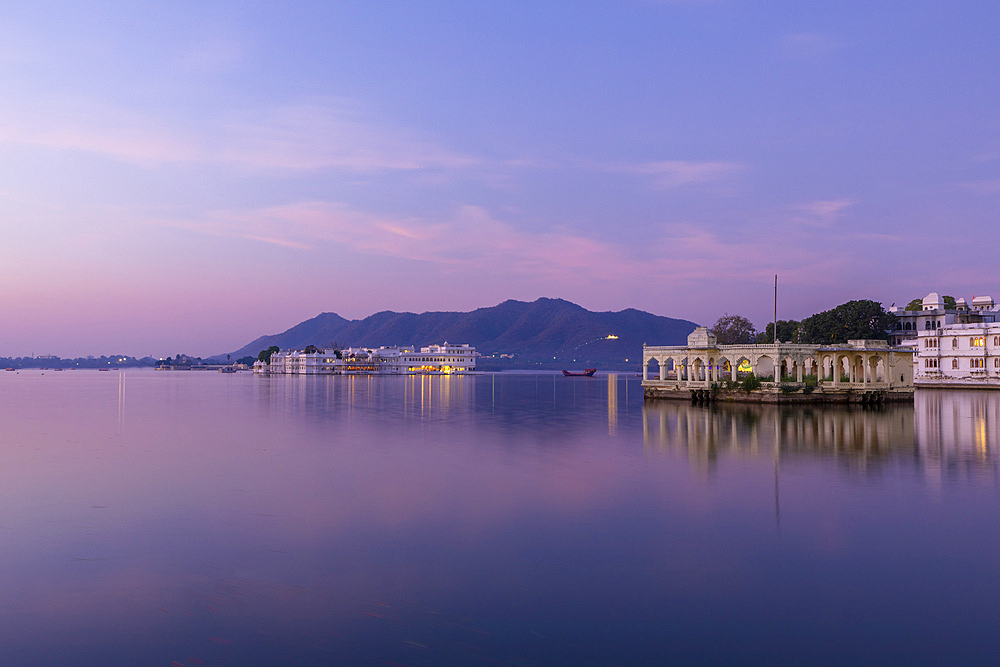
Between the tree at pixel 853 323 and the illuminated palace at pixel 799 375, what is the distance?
34197 mm

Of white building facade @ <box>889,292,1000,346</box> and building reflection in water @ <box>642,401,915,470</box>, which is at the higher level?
white building facade @ <box>889,292,1000,346</box>

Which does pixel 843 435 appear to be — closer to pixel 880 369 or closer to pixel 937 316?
pixel 880 369

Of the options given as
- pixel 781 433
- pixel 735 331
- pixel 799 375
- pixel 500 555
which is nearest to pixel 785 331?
pixel 735 331

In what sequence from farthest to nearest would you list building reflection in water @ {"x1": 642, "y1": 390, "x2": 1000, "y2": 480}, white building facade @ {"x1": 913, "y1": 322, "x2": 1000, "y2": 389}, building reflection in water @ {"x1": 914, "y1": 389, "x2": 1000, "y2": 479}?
white building facade @ {"x1": 913, "y1": 322, "x2": 1000, "y2": 389}, building reflection in water @ {"x1": 642, "y1": 390, "x2": 1000, "y2": 480}, building reflection in water @ {"x1": 914, "y1": 389, "x2": 1000, "y2": 479}

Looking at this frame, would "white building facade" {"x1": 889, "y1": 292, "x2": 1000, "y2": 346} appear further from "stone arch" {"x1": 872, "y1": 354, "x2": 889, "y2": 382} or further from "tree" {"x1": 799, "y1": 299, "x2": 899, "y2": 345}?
"stone arch" {"x1": 872, "y1": 354, "x2": 889, "y2": 382}

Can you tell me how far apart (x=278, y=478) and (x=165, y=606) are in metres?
12.7

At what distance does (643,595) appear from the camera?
12.2 meters

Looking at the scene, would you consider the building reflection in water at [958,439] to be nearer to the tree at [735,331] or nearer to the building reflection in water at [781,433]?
the building reflection in water at [781,433]

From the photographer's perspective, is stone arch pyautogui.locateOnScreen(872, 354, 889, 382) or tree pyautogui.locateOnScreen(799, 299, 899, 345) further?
tree pyautogui.locateOnScreen(799, 299, 899, 345)

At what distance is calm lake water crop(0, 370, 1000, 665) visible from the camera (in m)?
10.2

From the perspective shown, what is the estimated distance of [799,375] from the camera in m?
62.3

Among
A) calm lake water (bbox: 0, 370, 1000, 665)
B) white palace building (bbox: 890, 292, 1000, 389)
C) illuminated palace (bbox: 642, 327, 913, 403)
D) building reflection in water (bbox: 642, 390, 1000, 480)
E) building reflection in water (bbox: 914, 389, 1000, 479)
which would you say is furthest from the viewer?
white palace building (bbox: 890, 292, 1000, 389)

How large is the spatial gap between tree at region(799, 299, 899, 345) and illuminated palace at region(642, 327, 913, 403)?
34197 millimetres

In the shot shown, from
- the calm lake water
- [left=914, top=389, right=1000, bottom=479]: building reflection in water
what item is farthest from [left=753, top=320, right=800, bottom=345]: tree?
the calm lake water
